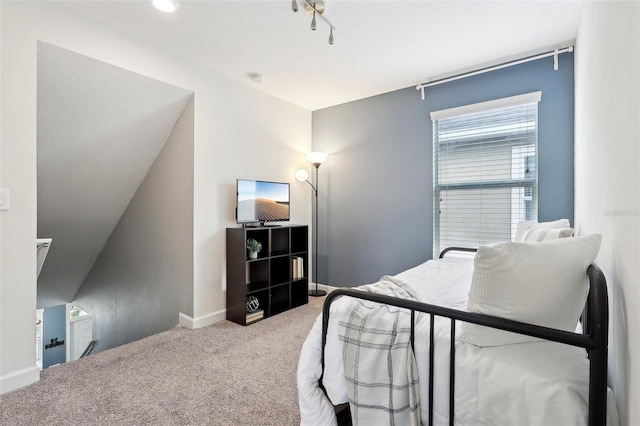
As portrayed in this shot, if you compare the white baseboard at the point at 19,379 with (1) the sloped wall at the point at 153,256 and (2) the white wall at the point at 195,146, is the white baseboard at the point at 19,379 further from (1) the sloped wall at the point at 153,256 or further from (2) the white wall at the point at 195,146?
(1) the sloped wall at the point at 153,256

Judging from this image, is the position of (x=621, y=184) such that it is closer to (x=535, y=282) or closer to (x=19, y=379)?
(x=535, y=282)

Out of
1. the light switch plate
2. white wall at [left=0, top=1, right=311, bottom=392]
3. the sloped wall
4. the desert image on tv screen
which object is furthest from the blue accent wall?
the light switch plate

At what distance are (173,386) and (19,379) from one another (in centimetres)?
93

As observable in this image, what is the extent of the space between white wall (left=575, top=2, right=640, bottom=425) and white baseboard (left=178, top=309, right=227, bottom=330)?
2852 millimetres

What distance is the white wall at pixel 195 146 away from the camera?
1914 mm

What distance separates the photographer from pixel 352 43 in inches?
99.8

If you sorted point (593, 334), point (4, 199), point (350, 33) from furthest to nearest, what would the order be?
point (350, 33) < point (4, 199) < point (593, 334)

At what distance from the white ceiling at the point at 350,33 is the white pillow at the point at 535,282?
1.82m

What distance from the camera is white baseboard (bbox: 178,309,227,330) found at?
2.91m

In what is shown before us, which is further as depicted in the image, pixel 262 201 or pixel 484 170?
pixel 262 201

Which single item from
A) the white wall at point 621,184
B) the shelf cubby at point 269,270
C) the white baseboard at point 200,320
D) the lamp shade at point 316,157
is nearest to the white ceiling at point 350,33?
the lamp shade at point 316,157

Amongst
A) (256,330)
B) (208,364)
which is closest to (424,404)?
(208,364)

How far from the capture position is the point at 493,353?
1034mm

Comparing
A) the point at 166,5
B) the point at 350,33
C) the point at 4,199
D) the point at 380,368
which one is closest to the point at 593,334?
the point at 380,368
